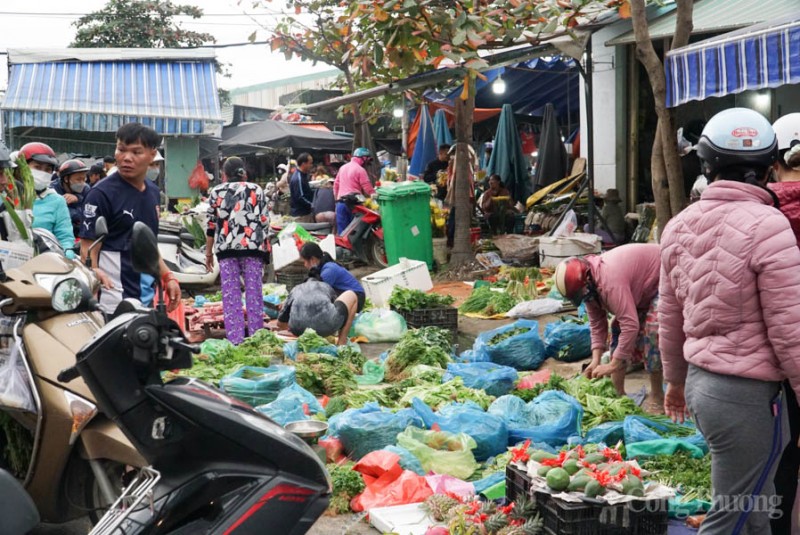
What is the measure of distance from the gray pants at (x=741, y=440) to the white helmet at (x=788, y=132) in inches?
53.9

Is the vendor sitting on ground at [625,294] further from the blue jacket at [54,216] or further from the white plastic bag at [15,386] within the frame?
the blue jacket at [54,216]

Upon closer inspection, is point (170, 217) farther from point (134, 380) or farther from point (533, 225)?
point (134, 380)

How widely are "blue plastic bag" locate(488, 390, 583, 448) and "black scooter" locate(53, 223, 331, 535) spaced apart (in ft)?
9.47

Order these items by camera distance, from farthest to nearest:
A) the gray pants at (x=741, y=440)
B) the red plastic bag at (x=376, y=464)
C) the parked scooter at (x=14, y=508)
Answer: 1. the red plastic bag at (x=376, y=464)
2. the parked scooter at (x=14, y=508)
3. the gray pants at (x=741, y=440)

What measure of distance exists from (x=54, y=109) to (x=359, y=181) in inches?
Result: 329

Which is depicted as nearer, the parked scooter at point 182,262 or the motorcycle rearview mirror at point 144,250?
the motorcycle rearview mirror at point 144,250

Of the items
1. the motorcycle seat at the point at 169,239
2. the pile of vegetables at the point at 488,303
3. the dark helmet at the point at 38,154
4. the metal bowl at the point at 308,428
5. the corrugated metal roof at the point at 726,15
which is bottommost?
the pile of vegetables at the point at 488,303

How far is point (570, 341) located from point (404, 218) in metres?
5.86

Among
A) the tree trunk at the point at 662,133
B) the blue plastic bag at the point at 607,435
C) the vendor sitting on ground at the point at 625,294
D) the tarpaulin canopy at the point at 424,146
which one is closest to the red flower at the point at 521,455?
the blue plastic bag at the point at 607,435

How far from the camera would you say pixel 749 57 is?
26.1 feet

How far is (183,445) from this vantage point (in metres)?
3.11

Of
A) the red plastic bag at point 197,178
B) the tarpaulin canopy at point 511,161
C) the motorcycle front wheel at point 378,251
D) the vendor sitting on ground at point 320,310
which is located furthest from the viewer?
the red plastic bag at point 197,178

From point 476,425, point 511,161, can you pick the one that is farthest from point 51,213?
point 511,161

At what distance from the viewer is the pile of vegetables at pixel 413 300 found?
995 cm
